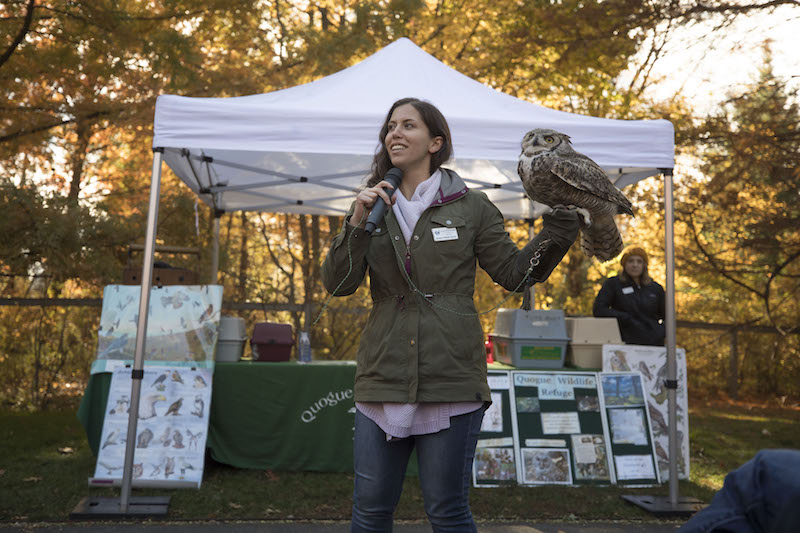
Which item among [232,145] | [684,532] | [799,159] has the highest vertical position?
[799,159]

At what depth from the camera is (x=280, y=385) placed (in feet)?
15.1

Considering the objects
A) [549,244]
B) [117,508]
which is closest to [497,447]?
[117,508]

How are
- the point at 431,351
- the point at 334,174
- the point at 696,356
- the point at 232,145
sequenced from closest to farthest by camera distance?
the point at 431,351, the point at 232,145, the point at 334,174, the point at 696,356

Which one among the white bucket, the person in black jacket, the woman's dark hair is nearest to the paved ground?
the white bucket

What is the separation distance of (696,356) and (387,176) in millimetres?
8506

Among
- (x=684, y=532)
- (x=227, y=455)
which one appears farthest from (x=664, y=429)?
(x=684, y=532)

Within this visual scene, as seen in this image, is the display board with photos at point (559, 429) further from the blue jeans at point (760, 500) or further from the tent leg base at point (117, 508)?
the blue jeans at point (760, 500)

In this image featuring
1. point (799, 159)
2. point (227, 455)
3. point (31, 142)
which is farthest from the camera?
point (31, 142)

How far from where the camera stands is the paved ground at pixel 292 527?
339cm

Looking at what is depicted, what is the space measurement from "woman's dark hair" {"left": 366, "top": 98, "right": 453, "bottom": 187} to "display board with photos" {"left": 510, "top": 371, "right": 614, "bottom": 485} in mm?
2867

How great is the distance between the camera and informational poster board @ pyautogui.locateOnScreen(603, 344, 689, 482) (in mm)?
4648

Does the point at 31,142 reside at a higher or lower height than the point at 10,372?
higher

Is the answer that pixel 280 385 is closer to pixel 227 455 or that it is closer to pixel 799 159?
pixel 227 455

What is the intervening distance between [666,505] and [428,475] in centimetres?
279
